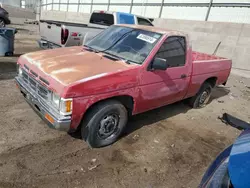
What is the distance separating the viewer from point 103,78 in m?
3.24

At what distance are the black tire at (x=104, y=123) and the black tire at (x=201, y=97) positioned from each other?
8.95 feet

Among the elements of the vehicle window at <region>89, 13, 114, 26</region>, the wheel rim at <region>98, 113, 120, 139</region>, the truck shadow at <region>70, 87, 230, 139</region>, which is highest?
the vehicle window at <region>89, 13, 114, 26</region>

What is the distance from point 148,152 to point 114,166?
737 millimetres

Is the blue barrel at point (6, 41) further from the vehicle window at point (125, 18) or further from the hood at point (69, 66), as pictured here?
the hood at point (69, 66)

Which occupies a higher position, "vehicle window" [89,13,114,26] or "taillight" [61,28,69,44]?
"vehicle window" [89,13,114,26]

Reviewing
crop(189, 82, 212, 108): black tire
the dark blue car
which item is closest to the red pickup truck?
crop(189, 82, 212, 108): black tire

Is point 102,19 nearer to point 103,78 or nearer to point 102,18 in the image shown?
point 102,18

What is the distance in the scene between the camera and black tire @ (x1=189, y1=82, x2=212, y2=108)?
5839 millimetres

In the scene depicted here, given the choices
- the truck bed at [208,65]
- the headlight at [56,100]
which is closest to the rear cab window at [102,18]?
the truck bed at [208,65]

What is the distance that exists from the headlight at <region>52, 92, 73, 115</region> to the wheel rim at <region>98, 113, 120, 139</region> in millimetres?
674

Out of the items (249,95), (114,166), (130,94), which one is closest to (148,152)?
(114,166)

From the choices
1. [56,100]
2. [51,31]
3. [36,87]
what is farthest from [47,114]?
[51,31]

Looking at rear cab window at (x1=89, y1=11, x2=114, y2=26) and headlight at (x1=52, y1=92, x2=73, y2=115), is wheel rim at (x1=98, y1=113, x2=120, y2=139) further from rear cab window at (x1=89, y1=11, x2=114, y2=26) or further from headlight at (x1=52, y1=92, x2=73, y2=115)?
rear cab window at (x1=89, y1=11, x2=114, y2=26)

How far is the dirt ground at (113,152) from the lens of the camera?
9.93ft
